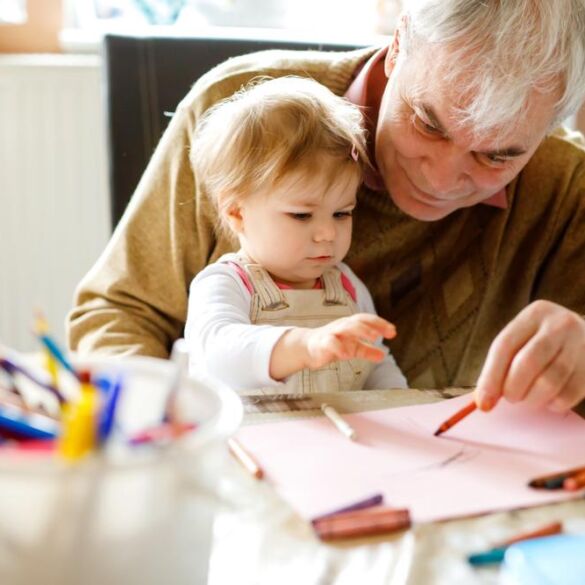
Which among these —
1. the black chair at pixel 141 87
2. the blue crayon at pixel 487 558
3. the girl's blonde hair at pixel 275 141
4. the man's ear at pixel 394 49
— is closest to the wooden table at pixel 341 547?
the blue crayon at pixel 487 558

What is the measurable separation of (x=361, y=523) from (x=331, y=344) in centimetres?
23

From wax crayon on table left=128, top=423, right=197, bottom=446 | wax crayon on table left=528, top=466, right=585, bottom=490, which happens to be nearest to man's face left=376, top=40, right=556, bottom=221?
wax crayon on table left=528, top=466, right=585, bottom=490

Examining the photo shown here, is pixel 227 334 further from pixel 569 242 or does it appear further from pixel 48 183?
pixel 48 183

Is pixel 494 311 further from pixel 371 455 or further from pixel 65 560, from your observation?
pixel 65 560

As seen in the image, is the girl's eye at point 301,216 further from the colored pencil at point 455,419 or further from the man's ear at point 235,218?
the colored pencil at point 455,419

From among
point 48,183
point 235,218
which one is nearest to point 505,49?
point 235,218

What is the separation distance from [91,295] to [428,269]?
1.75 feet

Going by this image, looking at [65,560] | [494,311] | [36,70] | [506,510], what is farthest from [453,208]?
[36,70]

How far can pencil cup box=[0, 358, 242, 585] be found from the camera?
428 mm

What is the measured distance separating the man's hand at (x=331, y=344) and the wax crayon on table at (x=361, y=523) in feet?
0.59

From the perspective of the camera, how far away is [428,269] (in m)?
1.40

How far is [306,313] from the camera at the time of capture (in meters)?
1.15

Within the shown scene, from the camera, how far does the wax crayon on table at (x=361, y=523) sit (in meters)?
0.63

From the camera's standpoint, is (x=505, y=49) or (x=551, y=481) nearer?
(x=551, y=481)
